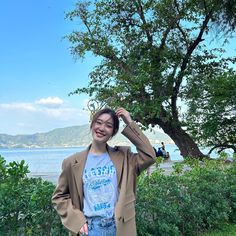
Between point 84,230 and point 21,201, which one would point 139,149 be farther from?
point 21,201

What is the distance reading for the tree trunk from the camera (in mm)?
17781

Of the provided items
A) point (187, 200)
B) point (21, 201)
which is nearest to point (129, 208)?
point (21, 201)

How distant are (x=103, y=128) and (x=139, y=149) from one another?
0.92ft

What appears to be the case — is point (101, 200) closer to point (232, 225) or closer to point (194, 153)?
point (232, 225)

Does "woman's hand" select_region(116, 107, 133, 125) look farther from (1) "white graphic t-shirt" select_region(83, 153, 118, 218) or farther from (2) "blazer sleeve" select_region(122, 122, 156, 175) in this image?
(1) "white graphic t-shirt" select_region(83, 153, 118, 218)

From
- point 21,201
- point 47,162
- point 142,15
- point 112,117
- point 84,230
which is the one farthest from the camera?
point 47,162

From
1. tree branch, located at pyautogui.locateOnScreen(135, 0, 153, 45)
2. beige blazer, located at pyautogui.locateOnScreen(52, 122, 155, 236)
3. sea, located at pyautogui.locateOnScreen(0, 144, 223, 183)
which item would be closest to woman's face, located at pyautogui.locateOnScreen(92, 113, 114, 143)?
beige blazer, located at pyautogui.locateOnScreen(52, 122, 155, 236)

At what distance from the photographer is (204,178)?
5.61 metres

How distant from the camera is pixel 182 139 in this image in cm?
1800

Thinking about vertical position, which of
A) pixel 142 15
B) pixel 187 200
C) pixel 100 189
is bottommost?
pixel 187 200

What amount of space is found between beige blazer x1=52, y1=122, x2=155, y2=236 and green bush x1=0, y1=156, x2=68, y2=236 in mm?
849

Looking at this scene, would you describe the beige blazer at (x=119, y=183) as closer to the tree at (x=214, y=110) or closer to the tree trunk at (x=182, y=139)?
the tree at (x=214, y=110)

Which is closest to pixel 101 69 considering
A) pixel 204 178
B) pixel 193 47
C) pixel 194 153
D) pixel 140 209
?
pixel 193 47

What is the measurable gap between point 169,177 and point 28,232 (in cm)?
224
